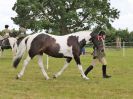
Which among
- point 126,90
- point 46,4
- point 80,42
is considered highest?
point 46,4

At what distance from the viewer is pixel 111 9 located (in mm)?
55844

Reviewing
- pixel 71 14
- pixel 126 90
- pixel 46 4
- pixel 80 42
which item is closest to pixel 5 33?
pixel 80 42

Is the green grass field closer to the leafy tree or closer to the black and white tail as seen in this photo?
the black and white tail

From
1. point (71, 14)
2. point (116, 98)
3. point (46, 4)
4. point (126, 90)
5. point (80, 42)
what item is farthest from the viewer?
point (46, 4)

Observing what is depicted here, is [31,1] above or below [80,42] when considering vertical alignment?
above

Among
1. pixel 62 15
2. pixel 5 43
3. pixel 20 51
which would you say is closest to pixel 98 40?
pixel 20 51

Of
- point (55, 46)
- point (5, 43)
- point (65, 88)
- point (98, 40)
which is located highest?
point (98, 40)

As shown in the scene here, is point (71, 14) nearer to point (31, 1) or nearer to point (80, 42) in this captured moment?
point (31, 1)

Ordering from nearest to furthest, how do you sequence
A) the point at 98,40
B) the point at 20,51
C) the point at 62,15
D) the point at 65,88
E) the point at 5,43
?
1. the point at 65,88
2. the point at 98,40
3. the point at 20,51
4. the point at 5,43
5. the point at 62,15

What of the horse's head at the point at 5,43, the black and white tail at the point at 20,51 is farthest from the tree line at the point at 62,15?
the black and white tail at the point at 20,51

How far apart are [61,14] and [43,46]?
39.1m

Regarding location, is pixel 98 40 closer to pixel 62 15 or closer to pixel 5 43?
pixel 5 43

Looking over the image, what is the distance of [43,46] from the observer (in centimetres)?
1388

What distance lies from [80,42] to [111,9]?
42.5 m
